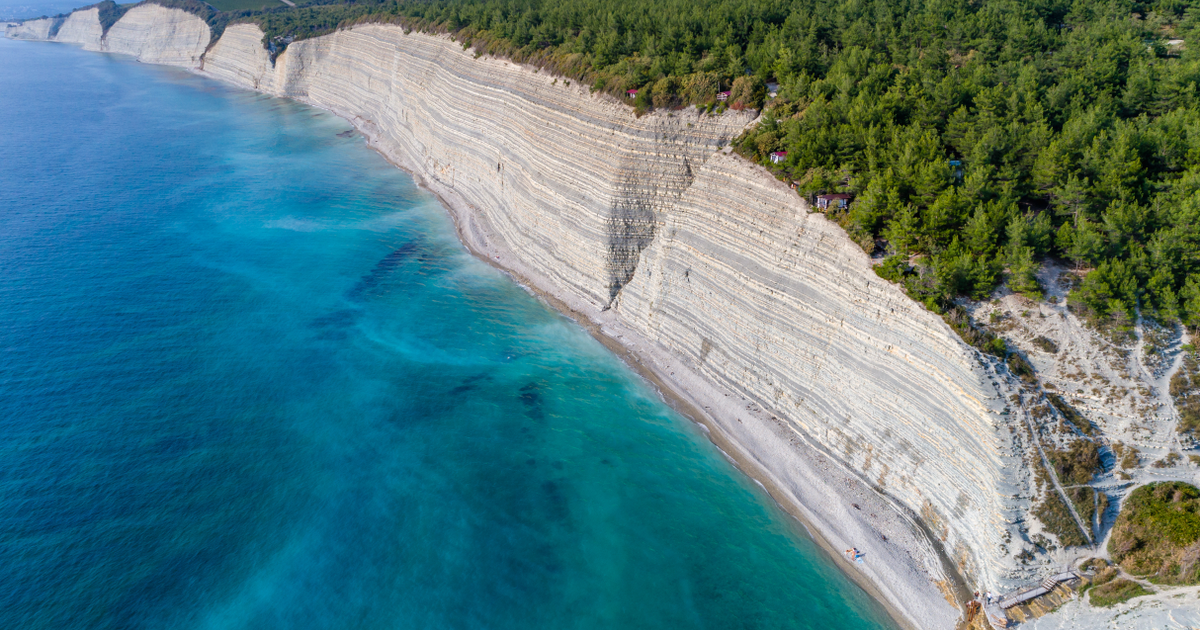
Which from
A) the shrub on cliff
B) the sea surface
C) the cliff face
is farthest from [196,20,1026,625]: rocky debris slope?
the cliff face

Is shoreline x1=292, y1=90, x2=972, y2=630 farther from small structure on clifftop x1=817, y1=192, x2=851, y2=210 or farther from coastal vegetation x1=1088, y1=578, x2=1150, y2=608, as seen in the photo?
small structure on clifftop x1=817, y1=192, x2=851, y2=210

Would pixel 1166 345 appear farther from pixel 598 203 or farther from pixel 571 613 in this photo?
pixel 598 203

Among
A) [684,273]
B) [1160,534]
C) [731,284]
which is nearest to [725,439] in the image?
[731,284]

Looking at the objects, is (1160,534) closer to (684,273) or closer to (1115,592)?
(1115,592)

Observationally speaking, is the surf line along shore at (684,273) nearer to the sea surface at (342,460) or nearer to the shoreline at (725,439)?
the shoreline at (725,439)

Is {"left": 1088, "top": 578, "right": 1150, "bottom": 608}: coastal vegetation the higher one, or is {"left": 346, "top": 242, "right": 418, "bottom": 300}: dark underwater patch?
{"left": 1088, "top": 578, "right": 1150, "bottom": 608}: coastal vegetation

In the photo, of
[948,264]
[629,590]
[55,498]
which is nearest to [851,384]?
[948,264]
